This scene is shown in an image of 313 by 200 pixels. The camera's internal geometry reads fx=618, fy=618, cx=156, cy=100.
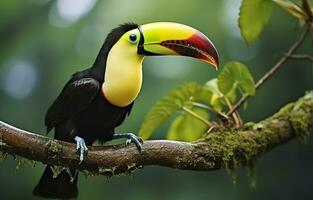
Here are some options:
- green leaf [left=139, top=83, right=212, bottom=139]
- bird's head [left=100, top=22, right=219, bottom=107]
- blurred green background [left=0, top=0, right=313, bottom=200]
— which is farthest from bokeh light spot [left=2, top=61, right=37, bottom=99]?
bird's head [left=100, top=22, right=219, bottom=107]

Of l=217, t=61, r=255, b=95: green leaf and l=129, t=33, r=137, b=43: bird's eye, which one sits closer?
l=129, t=33, r=137, b=43: bird's eye

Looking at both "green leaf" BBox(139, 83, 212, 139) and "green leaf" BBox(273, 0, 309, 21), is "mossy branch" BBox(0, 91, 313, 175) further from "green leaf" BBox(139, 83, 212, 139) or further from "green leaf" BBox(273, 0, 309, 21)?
"green leaf" BBox(273, 0, 309, 21)

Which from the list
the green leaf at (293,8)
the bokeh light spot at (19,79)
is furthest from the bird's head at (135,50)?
the bokeh light spot at (19,79)

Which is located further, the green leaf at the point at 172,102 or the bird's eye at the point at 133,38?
the green leaf at the point at 172,102

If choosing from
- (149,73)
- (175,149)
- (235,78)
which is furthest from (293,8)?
(149,73)

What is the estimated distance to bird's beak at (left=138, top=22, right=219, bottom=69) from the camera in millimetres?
1935

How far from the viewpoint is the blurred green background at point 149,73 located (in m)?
4.59

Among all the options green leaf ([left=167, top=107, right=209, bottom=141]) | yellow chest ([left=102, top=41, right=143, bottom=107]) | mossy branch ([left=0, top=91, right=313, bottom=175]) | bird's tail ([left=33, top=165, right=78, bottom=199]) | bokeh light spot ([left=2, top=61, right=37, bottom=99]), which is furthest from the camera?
bokeh light spot ([left=2, top=61, right=37, bottom=99])

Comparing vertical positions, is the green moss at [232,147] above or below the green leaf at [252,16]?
below

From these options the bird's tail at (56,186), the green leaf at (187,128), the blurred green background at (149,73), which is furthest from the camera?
the blurred green background at (149,73)

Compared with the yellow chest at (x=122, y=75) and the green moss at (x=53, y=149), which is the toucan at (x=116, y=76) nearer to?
the yellow chest at (x=122, y=75)

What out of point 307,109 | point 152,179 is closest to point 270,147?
point 307,109

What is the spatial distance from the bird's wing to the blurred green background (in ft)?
7.93

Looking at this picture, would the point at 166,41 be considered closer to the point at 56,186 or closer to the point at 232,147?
the point at 232,147
